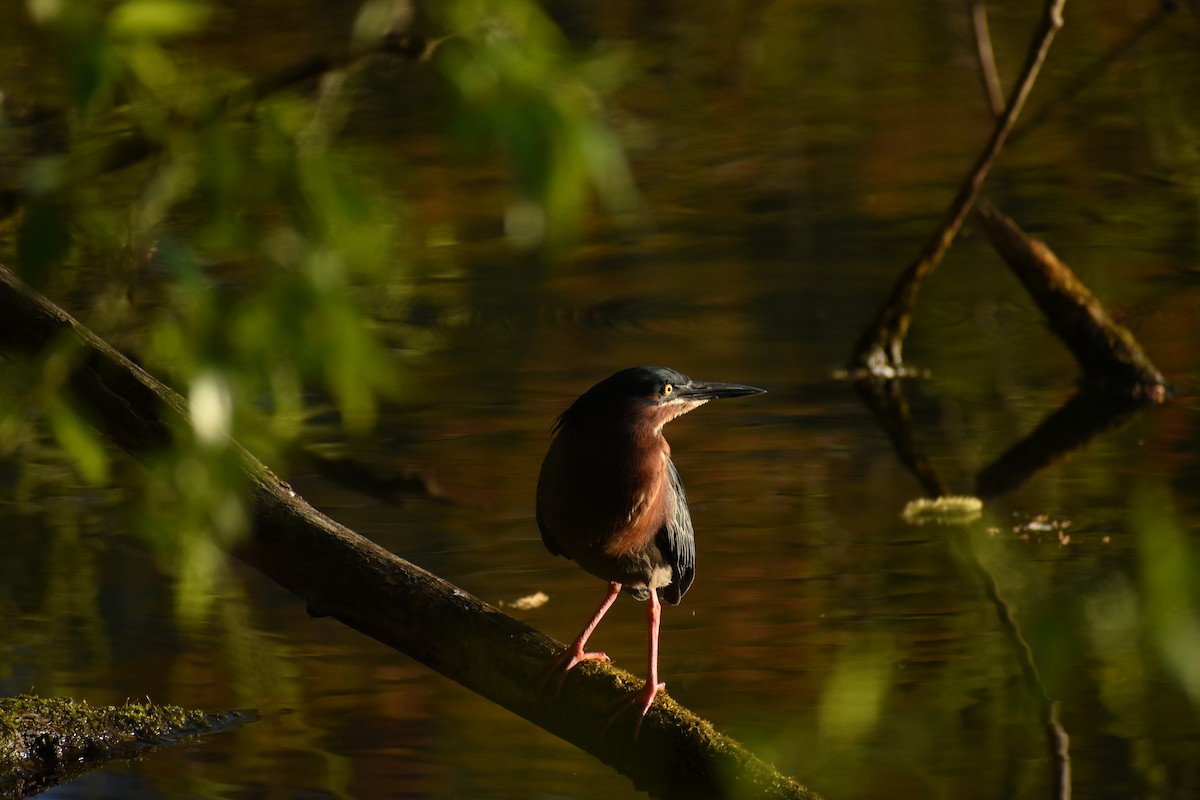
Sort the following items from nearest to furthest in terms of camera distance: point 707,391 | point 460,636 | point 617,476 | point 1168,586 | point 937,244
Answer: point 1168,586 < point 460,636 < point 617,476 < point 707,391 < point 937,244

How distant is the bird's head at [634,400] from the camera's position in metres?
2.34

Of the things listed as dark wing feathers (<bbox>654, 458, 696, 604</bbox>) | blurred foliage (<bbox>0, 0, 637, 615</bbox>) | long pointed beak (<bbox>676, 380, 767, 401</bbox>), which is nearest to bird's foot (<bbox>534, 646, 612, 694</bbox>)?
dark wing feathers (<bbox>654, 458, 696, 604</bbox>)

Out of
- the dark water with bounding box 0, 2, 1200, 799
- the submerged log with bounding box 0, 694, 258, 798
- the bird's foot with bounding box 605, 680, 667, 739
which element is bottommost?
the dark water with bounding box 0, 2, 1200, 799

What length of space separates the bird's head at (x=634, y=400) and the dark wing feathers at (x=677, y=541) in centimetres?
13

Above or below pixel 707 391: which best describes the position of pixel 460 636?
below

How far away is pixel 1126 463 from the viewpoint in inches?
166

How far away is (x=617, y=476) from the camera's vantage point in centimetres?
231

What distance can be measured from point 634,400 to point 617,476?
0.42 feet

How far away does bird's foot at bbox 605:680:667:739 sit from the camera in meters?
2.14

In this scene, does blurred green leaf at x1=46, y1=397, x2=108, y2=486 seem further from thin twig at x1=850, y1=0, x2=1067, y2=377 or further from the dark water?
thin twig at x1=850, y1=0, x2=1067, y2=377

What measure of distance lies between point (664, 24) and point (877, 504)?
6.14 meters

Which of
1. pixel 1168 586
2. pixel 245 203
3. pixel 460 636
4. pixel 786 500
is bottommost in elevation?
pixel 786 500

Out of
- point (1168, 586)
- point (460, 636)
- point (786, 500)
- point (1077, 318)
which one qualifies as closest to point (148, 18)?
point (1168, 586)

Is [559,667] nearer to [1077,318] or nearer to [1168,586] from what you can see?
[1168,586]
